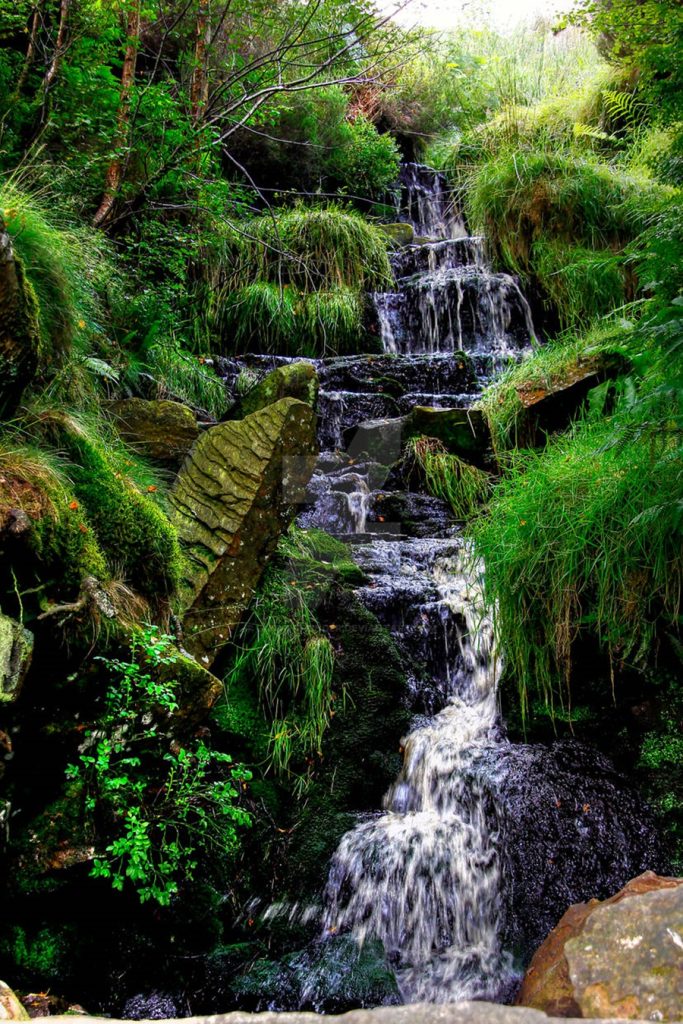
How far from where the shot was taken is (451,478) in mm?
5324

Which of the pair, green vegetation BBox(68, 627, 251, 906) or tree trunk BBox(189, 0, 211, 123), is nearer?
green vegetation BBox(68, 627, 251, 906)

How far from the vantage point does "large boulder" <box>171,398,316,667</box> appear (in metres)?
3.14

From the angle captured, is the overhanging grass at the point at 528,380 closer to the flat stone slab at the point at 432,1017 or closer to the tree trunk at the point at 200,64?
the tree trunk at the point at 200,64

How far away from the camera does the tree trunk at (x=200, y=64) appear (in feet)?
16.6

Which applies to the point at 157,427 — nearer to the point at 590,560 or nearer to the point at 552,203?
the point at 590,560

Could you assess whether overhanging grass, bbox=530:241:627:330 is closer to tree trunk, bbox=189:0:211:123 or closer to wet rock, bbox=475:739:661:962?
tree trunk, bbox=189:0:211:123

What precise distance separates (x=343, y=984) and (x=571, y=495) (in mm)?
2202

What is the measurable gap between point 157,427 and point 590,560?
2.37 meters

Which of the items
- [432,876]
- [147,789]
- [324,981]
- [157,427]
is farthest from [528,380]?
[324,981]

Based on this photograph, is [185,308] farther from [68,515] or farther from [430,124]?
[430,124]

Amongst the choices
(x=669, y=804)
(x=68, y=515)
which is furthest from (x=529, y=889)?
(x=68, y=515)

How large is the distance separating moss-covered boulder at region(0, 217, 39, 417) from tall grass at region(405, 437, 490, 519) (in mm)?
3228

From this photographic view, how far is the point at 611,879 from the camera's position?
104 inches

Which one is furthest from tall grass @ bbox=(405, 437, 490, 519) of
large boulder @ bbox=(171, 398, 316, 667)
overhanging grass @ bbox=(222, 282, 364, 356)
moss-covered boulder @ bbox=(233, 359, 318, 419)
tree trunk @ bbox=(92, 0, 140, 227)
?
tree trunk @ bbox=(92, 0, 140, 227)
